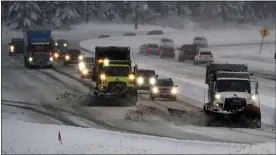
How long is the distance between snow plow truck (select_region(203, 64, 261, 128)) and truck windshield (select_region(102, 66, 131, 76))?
655cm

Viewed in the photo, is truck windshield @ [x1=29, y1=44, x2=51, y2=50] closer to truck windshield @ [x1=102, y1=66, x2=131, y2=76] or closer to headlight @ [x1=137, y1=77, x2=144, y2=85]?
headlight @ [x1=137, y1=77, x2=144, y2=85]

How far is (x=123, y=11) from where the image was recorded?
455 ft

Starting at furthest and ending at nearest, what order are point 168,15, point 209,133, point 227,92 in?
point 168,15, point 227,92, point 209,133

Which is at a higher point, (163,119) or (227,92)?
(227,92)

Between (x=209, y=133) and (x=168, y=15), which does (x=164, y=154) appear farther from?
(x=168, y=15)

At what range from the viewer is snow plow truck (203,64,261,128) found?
2262 centimetres

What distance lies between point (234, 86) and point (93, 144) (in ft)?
28.7

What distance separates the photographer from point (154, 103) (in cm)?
3000

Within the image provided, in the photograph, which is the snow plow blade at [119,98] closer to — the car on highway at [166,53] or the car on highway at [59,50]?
the car on highway at [59,50]

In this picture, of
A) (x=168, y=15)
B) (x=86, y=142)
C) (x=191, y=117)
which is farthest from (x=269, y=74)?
(x=168, y=15)

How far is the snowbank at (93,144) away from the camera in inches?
661

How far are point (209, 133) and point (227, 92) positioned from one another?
2792mm

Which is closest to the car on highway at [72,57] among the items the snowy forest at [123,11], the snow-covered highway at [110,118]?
the snow-covered highway at [110,118]

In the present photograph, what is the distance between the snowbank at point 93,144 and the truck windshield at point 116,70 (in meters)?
9.04
